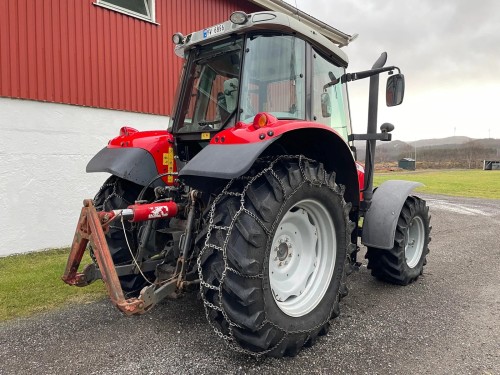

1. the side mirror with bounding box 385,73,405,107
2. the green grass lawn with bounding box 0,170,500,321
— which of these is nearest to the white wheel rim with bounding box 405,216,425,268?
the side mirror with bounding box 385,73,405,107

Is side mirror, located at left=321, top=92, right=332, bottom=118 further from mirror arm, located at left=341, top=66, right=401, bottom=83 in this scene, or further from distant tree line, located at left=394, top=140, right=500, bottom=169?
distant tree line, located at left=394, top=140, right=500, bottom=169

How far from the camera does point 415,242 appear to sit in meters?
4.46

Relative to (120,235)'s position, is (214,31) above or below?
above

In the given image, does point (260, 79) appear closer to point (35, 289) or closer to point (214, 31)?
point (214, 31)

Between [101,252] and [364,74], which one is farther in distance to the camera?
[364,74]

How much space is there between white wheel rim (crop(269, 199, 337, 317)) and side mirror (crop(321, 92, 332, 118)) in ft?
3.44

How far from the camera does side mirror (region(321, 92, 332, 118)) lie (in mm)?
3453

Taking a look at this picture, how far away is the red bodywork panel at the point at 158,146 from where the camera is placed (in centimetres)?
343

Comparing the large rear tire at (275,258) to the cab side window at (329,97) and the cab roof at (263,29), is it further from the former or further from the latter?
the cab roof at (263,29)

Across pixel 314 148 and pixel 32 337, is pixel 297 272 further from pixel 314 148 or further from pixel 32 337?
pixel 32 337

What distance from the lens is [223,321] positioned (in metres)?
2.35

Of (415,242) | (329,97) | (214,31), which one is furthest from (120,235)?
(415,242)

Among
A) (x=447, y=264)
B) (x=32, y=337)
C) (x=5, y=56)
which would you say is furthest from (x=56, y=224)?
(x=447, y=264)

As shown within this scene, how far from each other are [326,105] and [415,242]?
2.10 meters
